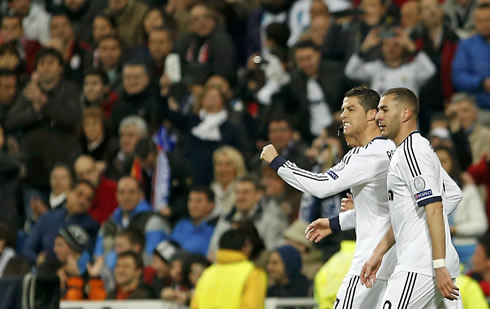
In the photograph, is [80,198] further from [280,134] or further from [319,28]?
[319,28]

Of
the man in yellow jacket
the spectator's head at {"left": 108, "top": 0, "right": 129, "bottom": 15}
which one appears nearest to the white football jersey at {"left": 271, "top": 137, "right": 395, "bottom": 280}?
the man in yellow jacket

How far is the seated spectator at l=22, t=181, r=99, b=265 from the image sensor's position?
45.4ft

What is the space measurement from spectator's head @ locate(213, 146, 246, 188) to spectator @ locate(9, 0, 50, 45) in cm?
584

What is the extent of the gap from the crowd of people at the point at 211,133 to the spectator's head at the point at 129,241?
0.02 metres

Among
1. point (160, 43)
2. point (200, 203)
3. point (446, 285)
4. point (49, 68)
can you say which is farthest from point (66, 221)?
point (446, 285)

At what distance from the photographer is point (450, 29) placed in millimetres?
14203

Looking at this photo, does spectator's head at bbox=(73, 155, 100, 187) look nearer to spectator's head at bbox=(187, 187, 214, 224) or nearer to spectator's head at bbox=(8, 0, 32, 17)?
spectator's head at bbox=(187, 187, 214, 224)

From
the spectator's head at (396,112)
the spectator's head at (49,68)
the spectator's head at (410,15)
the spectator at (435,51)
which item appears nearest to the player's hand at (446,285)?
the spectator's head at (396,112)

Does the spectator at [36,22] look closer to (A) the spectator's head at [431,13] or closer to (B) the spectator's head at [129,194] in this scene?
(B) the spectator's head at [129,194]

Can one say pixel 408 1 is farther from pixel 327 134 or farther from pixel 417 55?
pixel 327 134

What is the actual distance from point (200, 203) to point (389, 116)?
590cm

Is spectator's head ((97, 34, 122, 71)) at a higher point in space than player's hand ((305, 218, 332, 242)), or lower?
higher

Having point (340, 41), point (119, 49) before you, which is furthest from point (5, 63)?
point (340, 41)

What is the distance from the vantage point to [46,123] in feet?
51.2
